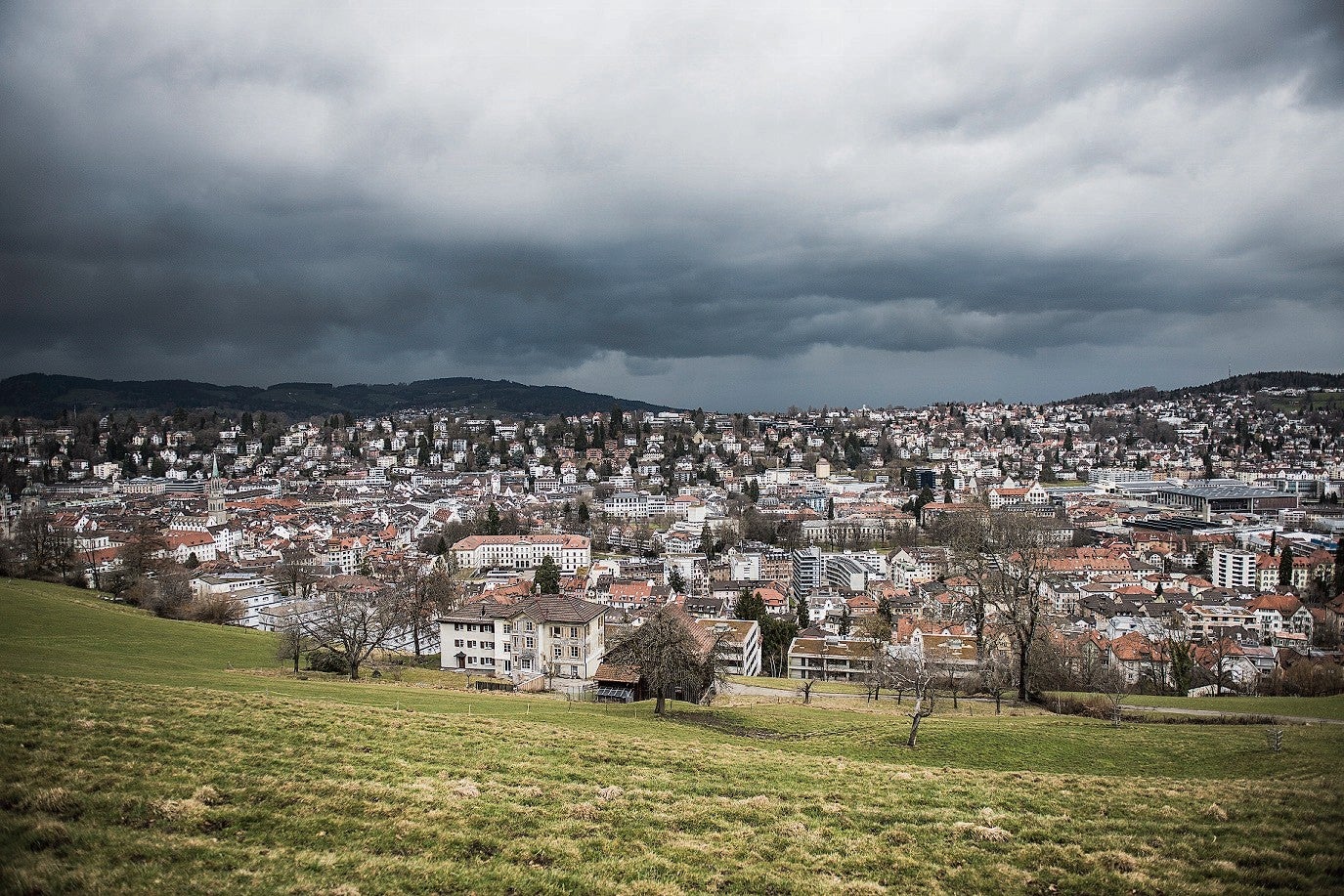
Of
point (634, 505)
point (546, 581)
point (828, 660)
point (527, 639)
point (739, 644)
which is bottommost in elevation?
point (828, 660)

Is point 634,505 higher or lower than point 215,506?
higher

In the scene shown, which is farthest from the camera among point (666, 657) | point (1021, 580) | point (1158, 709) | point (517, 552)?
point (517, 552)

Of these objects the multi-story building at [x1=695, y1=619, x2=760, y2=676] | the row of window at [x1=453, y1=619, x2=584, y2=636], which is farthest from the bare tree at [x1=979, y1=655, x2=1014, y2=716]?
the row of window at [x1=453, y1=619, x2=584, y2=636]

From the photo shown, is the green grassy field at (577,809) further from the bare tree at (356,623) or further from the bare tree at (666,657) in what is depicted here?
the bare tree at (356,623)

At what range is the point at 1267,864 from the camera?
676cm

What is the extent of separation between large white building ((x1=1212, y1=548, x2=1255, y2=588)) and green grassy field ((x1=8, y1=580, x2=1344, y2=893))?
259 feet

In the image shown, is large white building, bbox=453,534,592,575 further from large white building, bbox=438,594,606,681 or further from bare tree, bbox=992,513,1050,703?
bare tree, bbox=992,513,1050,703

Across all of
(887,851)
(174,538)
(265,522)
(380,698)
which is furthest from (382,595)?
(265,522)

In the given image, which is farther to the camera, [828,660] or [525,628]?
[828,660]

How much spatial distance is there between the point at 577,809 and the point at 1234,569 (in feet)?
303

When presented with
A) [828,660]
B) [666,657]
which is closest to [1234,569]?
[828,660]

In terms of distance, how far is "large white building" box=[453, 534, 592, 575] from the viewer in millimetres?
89625

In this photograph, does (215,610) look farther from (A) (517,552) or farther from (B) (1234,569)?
(B) (1234,569)

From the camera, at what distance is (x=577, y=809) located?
8.37 m
